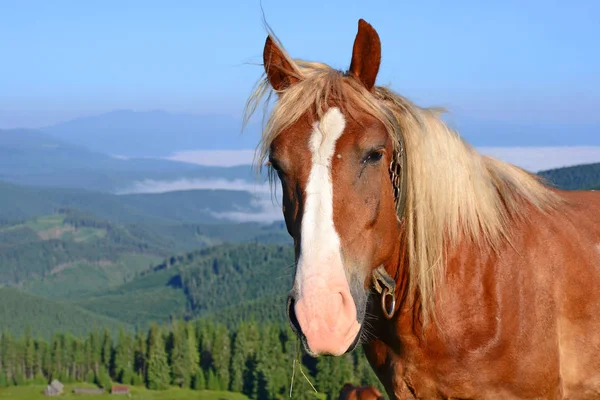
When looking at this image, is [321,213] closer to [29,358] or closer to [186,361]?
[186,361]

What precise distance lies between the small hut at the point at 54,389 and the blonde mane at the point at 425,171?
129448mm

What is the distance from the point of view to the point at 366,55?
584 cm

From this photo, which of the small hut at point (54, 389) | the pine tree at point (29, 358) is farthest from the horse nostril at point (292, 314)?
the pine tree at point (29, 358)

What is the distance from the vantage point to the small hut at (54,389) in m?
125

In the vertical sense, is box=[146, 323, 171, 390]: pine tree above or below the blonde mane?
below

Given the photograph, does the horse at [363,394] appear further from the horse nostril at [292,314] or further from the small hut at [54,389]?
the small hut at [54,389]

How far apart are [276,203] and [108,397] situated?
124634 millimetres

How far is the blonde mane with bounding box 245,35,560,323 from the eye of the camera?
5.92 m

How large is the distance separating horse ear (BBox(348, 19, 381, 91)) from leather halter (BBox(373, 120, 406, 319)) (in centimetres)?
58

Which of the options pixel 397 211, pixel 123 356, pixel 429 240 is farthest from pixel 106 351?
pixel 397 211

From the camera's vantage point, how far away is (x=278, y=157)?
5.78 m

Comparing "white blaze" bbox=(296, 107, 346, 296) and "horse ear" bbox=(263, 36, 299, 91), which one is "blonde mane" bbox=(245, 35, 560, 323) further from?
"white blaze" bbox=(296, 107, 346, 296)

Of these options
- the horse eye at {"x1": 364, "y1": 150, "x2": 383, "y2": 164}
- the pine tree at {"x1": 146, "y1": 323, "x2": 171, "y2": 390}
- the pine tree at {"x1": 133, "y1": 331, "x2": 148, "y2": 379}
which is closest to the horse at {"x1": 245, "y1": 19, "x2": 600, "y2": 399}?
the horse eye at {"x1": 364, "y1": 150, "x2": 383, "y2": 164}

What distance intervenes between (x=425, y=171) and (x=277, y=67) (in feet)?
4.99
